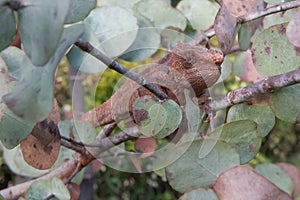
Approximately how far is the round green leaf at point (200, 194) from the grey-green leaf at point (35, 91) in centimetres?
18

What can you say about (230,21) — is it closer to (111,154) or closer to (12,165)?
(111,154)

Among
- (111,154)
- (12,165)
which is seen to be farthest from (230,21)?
(12,165)

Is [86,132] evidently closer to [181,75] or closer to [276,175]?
[181,75]

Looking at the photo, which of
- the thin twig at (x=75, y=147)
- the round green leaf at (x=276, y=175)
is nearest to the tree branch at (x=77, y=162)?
the thin twig at (x=75, y=147)

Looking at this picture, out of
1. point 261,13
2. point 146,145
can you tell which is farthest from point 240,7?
point 146,145

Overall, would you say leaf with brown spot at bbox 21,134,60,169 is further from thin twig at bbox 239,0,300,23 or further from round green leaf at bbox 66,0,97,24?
thin twig at bbox 239,0,300,23

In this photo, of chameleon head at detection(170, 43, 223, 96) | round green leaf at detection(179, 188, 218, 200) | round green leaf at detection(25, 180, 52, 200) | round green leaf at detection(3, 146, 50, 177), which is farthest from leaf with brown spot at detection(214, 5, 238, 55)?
round green leaf at detection(3, 146, 50, 177)

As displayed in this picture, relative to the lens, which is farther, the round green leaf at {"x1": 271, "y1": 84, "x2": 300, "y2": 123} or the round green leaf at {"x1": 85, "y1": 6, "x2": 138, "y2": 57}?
the round green leaf at {"x1": 85, "y1": 6, "x2": 138, "y2": 57}

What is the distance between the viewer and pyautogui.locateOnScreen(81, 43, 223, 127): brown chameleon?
0.52m

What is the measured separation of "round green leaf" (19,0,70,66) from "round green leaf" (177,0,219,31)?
523mm

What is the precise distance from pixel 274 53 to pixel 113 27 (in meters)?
0.23

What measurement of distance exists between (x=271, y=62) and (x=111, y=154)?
341 millimetres

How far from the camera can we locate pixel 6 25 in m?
0.34

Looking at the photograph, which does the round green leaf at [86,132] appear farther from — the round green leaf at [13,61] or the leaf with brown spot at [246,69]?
the leaf with brown spot at [246,69]
